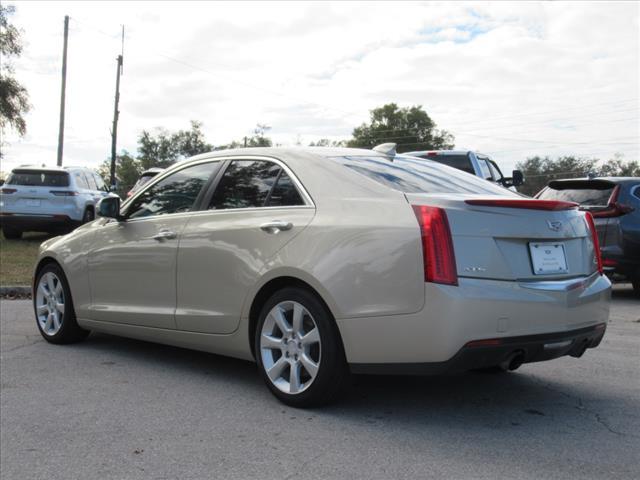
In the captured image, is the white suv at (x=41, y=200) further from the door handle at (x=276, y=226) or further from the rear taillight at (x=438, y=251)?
the rear taillight at (x=438, y=251)

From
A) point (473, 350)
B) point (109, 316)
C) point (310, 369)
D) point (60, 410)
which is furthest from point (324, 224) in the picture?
point (109, 316)

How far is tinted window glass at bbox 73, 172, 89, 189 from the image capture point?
53.9 feet

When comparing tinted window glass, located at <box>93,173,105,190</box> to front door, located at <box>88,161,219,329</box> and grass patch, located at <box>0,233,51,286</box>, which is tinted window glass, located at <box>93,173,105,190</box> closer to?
grass patch, located at <box>0,233,51,286</box>

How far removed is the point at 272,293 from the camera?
4559mm

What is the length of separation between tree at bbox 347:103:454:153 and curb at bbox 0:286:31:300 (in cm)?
9425

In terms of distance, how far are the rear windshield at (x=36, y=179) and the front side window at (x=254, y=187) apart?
39.3 ft

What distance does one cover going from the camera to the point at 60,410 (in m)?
4.45

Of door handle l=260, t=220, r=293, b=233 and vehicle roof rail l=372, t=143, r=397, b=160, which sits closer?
door handle l=260, t=220, r=293, b=233

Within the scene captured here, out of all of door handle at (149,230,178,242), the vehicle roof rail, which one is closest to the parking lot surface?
door handle at (149,230,178,242)

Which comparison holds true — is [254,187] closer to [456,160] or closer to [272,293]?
[272,293]

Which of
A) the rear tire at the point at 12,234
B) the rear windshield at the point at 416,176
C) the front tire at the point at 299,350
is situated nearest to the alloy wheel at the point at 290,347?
the front tire at the point at 299,350

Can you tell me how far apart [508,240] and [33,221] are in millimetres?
13885

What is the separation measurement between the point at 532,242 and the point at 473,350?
747 mm

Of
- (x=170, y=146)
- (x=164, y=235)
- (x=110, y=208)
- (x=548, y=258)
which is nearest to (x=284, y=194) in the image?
(x=164, y=235)
